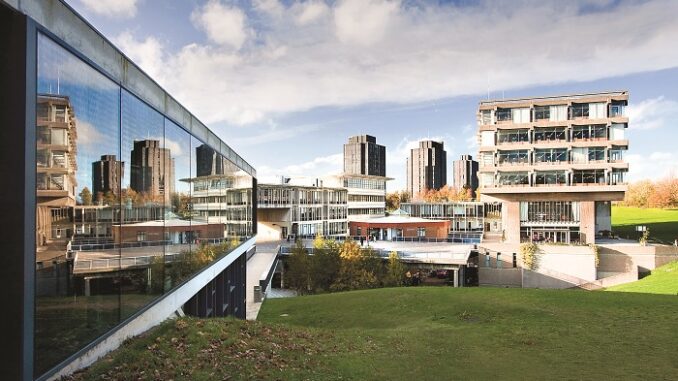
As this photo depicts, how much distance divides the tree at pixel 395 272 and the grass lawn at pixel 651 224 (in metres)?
39.2

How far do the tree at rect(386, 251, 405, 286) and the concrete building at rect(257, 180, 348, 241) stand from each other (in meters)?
24.4

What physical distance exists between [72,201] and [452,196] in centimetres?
12892

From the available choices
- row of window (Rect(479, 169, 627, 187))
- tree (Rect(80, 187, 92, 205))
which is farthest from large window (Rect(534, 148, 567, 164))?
tree (Rect(80, 187, 92, 205))

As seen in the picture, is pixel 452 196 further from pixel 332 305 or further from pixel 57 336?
pixel 57 336

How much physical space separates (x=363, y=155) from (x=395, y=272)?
148150mm

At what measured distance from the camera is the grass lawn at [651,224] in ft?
216

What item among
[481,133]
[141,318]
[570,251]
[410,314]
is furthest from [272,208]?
[141,318]

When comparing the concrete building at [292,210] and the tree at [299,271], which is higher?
the concrete building at [292,210]

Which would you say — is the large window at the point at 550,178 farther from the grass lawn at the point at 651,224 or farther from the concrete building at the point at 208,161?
the concrete building at the point at 208,161

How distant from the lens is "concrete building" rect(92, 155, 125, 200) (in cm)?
731

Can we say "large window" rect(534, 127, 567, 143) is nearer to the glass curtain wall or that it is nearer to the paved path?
the paved path

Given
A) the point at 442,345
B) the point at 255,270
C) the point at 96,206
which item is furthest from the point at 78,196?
the point at 255,270

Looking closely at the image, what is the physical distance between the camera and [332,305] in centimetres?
2545

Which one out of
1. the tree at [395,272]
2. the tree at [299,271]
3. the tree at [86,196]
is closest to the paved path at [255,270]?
the tree at [299,271]
